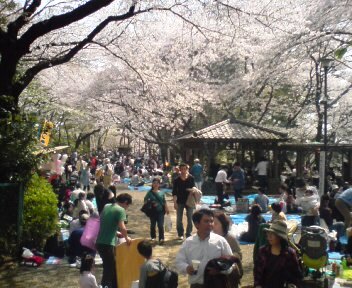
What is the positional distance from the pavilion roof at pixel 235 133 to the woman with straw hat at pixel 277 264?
51.7 ft

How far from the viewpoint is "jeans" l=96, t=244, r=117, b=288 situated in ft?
19.7

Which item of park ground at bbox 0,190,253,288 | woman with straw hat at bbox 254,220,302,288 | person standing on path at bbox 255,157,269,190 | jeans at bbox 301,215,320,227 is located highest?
person standing on path at bbox 255,157,269,190

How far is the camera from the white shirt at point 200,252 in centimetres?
414

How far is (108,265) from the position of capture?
604 cm

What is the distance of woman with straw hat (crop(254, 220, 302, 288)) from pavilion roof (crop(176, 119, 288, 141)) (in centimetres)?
1575

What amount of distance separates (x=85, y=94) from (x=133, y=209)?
11.2 meters

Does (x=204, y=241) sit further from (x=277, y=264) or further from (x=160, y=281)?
(x=277, y=264)

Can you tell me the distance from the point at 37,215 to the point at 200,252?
17.4ft

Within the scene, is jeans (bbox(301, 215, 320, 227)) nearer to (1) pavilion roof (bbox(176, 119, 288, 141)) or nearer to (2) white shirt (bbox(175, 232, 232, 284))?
(2) white shirt (bbox(175, 232, 232, 284))

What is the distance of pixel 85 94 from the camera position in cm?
2480

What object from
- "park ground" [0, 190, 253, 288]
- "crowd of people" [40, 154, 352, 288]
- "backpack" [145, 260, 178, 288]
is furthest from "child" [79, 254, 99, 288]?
"park ground" [0, 190, 253, 288]

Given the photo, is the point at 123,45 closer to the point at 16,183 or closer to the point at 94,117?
the point at 16,183

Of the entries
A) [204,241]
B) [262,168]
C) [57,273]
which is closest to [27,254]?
[57,273]

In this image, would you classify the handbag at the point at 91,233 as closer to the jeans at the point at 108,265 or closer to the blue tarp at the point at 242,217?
the jeans at the point at 108,265
